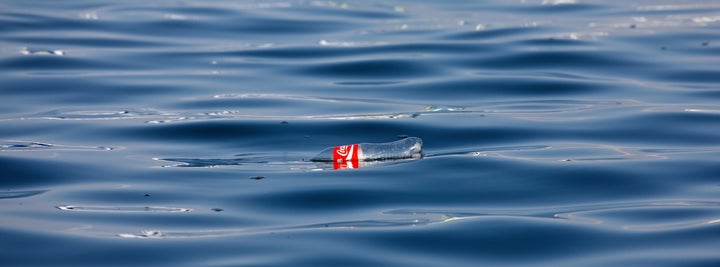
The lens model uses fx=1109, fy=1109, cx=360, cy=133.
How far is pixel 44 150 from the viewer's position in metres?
6.61

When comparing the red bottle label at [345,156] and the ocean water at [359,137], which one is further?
the red bottle label at [345,156]

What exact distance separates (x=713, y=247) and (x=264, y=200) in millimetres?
2154

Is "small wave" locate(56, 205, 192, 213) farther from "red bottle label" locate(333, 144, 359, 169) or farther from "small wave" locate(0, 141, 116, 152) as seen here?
"small wave" locate(0, 141, 116, 152)

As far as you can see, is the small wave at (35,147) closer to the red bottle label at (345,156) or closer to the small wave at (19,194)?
the small wave at (19,194)

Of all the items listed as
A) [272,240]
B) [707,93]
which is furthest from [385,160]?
[707,93]

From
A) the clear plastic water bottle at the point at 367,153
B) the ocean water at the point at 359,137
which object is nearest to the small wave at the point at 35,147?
the ocean water at the point at 359,137

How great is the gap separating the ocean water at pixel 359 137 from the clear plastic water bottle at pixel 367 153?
0.47 ft

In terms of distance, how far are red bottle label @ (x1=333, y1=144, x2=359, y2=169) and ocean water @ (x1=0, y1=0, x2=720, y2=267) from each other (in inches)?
8.0

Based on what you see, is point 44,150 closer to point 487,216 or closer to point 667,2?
point 487,216

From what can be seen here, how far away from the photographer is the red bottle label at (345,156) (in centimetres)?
625

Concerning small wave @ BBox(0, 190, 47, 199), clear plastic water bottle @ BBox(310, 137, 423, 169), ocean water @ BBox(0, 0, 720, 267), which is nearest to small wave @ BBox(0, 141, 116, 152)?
ocean water @ BBox(0, 0, 720, 267)

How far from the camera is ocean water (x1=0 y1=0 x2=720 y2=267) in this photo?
469 centimetres

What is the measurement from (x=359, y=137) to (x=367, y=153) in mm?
710

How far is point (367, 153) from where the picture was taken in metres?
6.41
